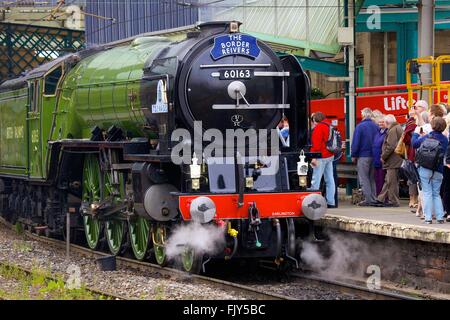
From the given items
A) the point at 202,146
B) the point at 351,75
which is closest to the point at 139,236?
the point at 202,146

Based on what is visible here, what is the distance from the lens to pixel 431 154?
12.2m

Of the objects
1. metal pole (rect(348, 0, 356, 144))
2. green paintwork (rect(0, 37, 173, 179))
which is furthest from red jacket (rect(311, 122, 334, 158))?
green paintwork (rect(0, 37, 173, 179))

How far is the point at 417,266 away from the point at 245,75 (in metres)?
3.27

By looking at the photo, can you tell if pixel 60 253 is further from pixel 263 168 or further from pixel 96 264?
pixel 263 168

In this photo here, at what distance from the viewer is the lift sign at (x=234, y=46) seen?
12594mm

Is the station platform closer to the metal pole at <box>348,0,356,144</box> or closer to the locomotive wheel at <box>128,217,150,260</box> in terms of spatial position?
the metal pole at <box>348,0,356,144</box>

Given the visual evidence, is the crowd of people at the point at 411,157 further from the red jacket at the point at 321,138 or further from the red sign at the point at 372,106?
the red sign at the point at 372,106

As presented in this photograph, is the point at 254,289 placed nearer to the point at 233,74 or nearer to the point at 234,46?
the point at 233,74

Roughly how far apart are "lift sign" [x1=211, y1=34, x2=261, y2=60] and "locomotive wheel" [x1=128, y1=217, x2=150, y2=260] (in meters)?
2.74

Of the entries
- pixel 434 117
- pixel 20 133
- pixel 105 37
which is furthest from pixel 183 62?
pixel 105 37

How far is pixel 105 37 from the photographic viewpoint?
40188 millimetres

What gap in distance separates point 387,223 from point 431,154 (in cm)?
103
